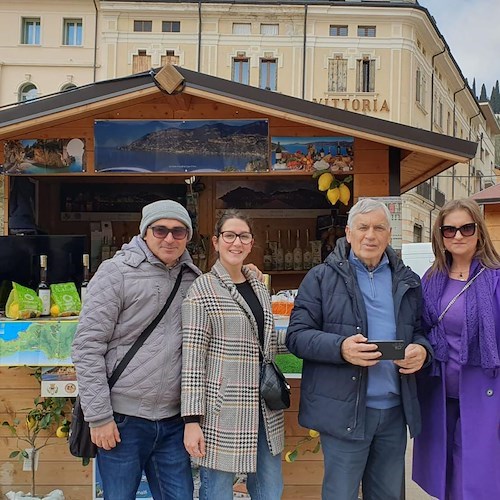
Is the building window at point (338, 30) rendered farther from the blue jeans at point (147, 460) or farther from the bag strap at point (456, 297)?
the blue jeans at point (147, 460)

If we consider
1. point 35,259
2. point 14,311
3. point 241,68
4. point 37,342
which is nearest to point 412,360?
point 37,342

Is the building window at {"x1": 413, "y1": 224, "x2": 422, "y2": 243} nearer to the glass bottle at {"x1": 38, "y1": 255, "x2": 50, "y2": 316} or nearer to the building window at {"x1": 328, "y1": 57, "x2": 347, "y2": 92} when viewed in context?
the building window at {"x1": 328, "y1": 57, "x2": 347, "y2": 92}

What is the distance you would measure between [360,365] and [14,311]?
2251mm

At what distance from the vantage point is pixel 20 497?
3.41 metres

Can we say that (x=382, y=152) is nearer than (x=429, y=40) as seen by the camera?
Yes

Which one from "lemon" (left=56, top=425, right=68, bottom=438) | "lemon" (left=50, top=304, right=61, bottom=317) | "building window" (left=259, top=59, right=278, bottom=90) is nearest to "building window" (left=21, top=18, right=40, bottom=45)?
"building window" (left=259, top=59, right=278, bottom=90)

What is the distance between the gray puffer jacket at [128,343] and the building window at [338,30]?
20.1 meters

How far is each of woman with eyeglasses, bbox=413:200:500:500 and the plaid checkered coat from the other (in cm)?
81

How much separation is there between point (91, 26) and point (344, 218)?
18.2m

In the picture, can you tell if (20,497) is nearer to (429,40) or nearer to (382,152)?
(382,152)

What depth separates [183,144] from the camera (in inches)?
156

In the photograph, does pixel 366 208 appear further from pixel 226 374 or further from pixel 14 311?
pixel 14 311

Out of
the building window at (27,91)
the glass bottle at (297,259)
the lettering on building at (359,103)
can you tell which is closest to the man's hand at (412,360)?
the glass bottle at (297,259)

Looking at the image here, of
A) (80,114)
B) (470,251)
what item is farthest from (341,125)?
(80,114)
